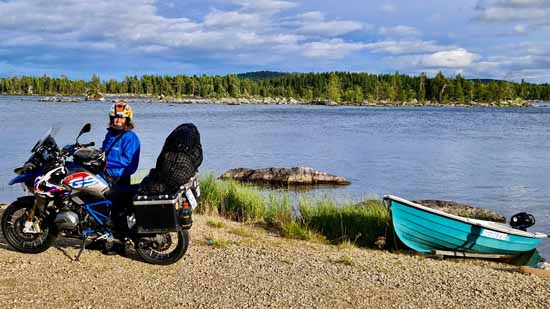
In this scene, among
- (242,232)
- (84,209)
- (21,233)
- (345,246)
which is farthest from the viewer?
(242,232)

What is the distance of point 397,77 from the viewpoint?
171 m

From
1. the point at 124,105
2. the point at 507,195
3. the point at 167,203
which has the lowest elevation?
the point at 507,195

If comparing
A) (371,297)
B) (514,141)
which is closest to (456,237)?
(371,297)

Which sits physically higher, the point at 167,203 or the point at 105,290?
the point at 167,203

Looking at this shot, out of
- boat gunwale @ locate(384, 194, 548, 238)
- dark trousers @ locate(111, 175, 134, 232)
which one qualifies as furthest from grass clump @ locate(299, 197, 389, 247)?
dark trousers @ locate(111, 175, 134, 232)

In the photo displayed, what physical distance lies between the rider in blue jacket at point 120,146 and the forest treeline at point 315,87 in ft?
472

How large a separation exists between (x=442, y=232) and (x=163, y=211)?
5.17 metres

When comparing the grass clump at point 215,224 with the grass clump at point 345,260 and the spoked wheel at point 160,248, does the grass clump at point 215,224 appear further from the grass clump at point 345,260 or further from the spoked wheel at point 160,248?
the grass clump at point 345,260

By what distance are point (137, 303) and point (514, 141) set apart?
37449 mm

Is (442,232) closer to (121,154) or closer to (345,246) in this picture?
(345,246)

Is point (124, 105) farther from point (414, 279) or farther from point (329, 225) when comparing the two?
point (329, 225)

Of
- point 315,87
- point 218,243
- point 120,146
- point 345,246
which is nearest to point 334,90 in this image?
point 315,87

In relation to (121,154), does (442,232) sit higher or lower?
lower

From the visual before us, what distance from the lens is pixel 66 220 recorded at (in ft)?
23.4
